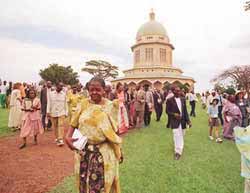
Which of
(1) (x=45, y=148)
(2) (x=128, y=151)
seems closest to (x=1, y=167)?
(1) (x=45, y=148)

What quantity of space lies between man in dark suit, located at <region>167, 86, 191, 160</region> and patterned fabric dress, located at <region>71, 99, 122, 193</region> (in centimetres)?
413

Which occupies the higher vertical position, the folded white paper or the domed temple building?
the domed temple building

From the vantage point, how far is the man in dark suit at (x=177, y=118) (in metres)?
6.91

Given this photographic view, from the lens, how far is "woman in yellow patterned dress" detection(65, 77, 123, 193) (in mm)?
2857

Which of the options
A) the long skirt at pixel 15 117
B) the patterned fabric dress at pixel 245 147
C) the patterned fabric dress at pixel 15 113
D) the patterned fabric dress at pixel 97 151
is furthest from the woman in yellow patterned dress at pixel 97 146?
the long skirt at pixel 15 117

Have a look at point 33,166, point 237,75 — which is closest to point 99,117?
point 33,166

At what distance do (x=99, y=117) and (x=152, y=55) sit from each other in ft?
162

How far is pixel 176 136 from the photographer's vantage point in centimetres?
697

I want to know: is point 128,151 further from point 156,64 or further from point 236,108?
point 156,64

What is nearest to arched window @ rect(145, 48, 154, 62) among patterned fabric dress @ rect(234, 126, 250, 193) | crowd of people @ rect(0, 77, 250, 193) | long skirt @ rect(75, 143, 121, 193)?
crowd of people @ rect(0, 77, 250, 193)

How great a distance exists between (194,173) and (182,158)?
46.9 inches

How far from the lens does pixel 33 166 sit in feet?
20.4

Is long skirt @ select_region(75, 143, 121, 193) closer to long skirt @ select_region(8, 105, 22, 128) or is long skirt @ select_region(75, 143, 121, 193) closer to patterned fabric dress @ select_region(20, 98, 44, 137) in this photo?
patterned fabric dress @ select_region(20, 98, 44, 137)

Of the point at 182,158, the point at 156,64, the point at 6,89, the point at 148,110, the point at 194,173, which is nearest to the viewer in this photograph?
the point at 194,173
